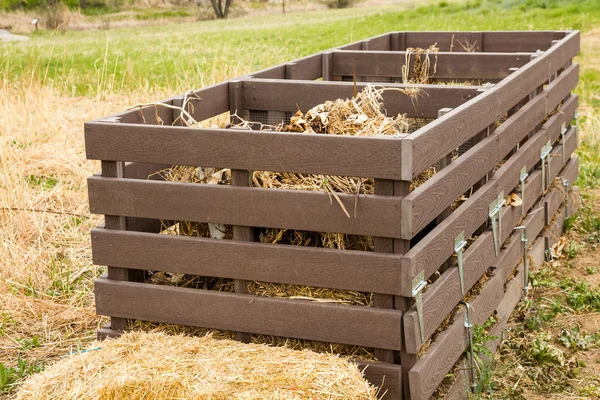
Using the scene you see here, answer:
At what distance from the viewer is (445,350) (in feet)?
12.9

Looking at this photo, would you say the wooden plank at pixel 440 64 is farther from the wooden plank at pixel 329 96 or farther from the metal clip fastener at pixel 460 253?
the metal clip fastener at pixel 460 253

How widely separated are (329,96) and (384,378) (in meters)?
2.09

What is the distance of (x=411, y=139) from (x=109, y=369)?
147 cm

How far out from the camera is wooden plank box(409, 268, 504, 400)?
356cm

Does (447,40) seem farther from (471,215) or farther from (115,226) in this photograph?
(115,226)

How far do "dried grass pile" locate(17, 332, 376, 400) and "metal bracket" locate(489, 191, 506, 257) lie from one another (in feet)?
5.29

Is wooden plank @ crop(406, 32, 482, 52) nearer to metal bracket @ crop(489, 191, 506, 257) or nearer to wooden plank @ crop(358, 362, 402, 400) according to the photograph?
metal bracket @ crop(489, 191, 506, 257)

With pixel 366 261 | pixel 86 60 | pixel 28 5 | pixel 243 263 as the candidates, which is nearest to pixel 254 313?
pixel 243 263

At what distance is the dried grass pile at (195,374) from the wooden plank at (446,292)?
0.93 ft

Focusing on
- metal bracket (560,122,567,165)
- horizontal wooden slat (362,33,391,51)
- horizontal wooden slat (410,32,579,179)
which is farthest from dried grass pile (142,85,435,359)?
horizontal wooden slat (362,33,391,51)

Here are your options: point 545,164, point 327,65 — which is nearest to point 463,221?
point 545,164

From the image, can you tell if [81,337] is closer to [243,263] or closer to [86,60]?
[243,263]

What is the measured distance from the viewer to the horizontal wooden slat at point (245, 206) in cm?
345

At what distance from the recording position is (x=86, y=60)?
63.1 ft
